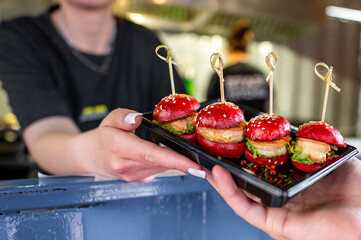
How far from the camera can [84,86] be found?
2115 millimetres

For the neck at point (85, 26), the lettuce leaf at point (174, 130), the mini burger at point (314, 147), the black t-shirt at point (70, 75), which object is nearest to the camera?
the mini burger at point (314, 147)

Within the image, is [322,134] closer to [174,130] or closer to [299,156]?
[299,156]

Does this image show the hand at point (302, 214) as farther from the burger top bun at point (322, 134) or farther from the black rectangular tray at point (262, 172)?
the burger top bun at point (322, 134)

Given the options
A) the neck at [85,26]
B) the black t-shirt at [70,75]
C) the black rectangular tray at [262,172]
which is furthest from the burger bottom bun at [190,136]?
the neck at [85,26]

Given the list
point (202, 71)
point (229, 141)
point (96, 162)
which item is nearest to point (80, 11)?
point (96, 162)

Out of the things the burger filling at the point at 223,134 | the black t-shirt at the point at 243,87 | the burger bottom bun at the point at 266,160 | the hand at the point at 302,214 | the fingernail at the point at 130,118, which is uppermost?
the fingernail at the point at 130,118

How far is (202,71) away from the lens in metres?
5.79

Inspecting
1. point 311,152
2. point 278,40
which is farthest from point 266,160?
point 278,40

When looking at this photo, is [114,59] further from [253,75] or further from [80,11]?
[253,75]

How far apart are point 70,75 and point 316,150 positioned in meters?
1.65

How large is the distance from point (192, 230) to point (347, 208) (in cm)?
63

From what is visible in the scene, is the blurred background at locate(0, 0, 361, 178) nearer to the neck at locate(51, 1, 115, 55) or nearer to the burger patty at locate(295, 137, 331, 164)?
the neck at locate(51, 1, 115, 55)

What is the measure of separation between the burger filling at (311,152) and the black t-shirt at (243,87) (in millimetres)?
2802

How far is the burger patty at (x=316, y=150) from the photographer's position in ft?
3.57
